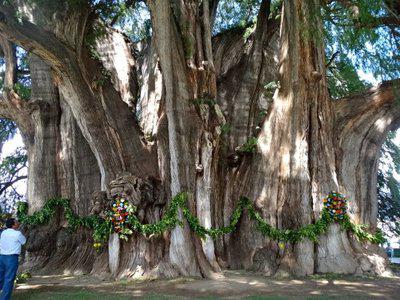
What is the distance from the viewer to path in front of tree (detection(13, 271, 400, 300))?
6.36 m

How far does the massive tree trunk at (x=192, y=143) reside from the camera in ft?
27.6

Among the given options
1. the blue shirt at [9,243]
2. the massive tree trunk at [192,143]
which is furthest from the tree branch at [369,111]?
the blue shirt at [9,243]

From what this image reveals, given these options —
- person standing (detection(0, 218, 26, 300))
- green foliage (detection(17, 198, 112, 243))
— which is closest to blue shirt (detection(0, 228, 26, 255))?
person standing (detection(0, 218, 26, 300))

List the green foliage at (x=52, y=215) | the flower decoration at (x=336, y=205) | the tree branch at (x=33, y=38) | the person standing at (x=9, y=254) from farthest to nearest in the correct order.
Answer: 1. the green foliage at (x=52, y=215)
2. the flower decoration at (x=336, y=205)
3. the tree branch at (x=33, y=38)
4. the person standing at (x=9, y=254)

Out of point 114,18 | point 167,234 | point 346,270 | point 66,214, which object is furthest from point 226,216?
point 114,18

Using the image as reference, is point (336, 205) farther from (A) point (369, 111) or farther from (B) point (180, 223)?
(B) point (180, 223)

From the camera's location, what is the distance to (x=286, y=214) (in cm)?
914

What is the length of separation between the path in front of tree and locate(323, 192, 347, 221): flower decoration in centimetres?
124

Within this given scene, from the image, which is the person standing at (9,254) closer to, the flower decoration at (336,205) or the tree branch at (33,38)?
the tree branch at (33,38)

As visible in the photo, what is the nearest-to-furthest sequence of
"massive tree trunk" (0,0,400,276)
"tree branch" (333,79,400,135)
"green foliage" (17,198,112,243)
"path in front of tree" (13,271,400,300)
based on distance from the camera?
1. "path in front of tree" (13,271,400,300)
2. "massive tree trunk" (0,0,400,276)
3. "green foliage" (17,198,112,243)
4. "tree branch" (333,79,400,135)

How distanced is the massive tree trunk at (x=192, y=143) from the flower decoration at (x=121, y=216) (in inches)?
11.5

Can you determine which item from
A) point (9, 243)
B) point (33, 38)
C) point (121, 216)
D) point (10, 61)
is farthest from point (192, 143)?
point (10, 61)

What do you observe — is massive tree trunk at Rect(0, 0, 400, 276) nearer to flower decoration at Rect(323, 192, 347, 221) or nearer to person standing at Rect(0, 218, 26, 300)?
flower decoration at Rect(323, 192, 347, 221)

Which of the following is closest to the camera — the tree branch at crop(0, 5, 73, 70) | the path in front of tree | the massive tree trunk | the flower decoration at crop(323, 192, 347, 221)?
the path in front of tree
